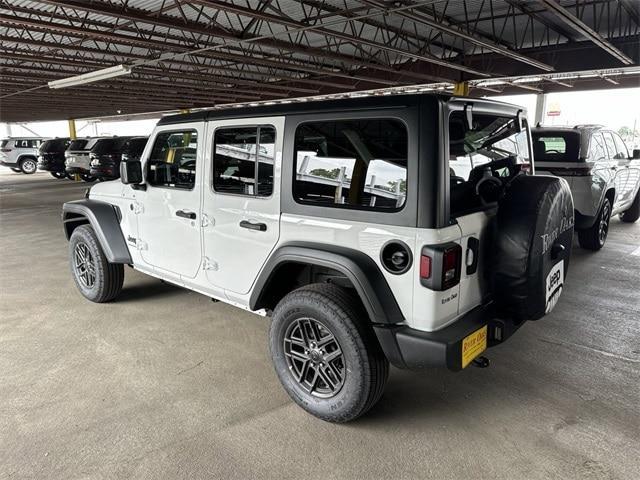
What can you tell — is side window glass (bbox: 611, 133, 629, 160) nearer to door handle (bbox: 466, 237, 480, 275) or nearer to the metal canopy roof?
the metal canopy roof

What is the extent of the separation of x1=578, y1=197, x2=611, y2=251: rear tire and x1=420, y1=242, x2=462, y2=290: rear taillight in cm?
493

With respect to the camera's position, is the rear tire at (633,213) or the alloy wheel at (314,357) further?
the rear tire at (633,213)

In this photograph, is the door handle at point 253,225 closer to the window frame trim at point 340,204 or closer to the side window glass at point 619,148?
the window frame trim at point 340,204

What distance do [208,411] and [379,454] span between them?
1.03 metres

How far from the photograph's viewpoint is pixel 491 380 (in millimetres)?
2973

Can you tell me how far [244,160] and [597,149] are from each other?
17.0 ft

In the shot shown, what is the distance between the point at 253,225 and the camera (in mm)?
2752

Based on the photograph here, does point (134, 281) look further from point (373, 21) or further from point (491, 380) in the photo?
point (373, 21)

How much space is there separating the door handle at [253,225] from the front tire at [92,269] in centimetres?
201

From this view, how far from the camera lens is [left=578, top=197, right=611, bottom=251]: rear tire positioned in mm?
6086

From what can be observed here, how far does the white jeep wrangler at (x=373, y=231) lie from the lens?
6.93 feet

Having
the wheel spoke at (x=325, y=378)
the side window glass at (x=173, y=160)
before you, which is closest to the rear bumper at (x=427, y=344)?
the wheel spoke at (x=325, y=378)

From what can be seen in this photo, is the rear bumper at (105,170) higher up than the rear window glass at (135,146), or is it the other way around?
the rear window glass at (135,146)

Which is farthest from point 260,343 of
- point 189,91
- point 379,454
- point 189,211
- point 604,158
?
point 189,91
